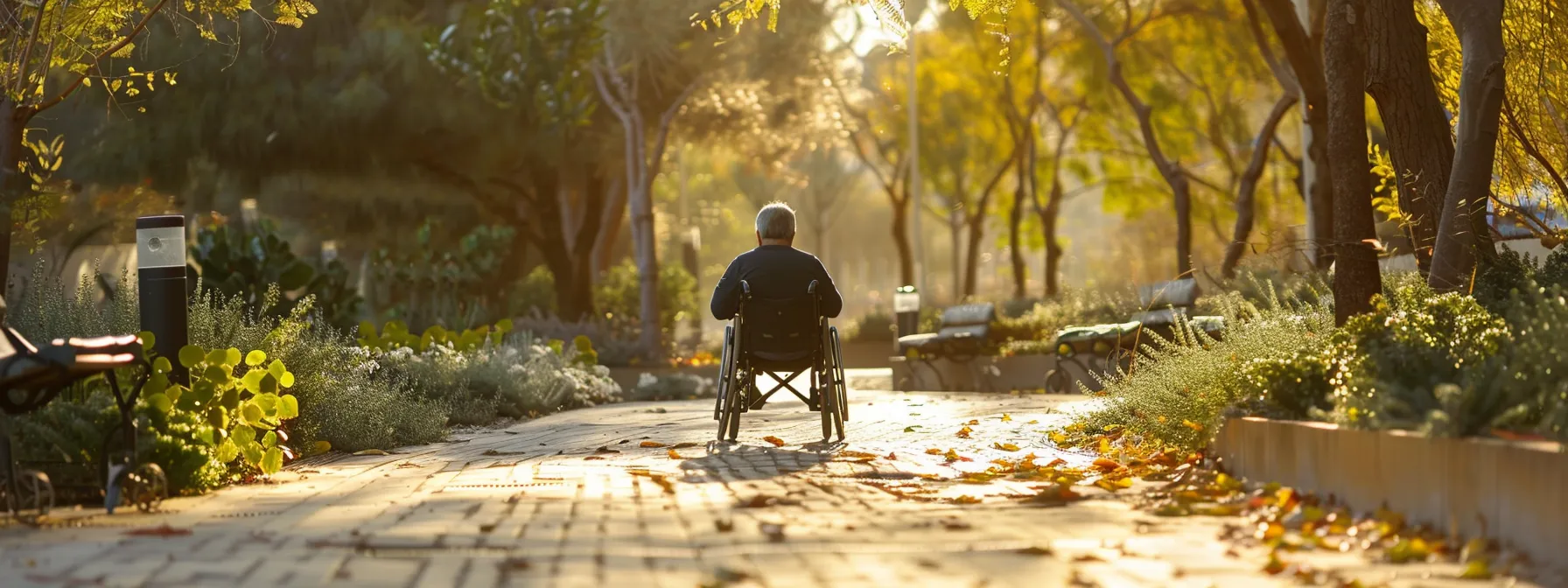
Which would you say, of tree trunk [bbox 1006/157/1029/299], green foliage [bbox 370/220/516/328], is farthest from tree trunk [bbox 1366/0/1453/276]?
tree trunk [bbox 1006/157/1029/299]

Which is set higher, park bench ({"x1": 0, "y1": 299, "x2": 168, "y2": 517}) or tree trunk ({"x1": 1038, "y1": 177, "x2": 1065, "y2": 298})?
tree trunk ({"x1": 1038, "y1": 177, "x2": 1065, "y2": 298})

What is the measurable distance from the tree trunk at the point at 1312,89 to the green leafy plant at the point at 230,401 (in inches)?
302

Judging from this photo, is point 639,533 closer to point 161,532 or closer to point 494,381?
point 161,532

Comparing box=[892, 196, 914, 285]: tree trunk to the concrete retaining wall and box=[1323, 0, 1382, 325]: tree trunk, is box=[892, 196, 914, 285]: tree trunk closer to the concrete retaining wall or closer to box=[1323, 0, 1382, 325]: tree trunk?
box=[1323, 0, 1382, 325]: tree trunk

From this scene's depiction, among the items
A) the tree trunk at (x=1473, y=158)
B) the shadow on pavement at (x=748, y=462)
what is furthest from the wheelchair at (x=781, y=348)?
the tree trunk at (x=1473, y=158)

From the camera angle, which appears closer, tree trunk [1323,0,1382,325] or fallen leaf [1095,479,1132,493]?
fallen leaf [1095,479,1132,493]

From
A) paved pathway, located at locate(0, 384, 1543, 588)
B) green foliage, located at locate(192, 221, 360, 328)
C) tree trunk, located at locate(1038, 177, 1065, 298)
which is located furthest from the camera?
tree trunk, located at locate(1038, 177, 1065, 298)

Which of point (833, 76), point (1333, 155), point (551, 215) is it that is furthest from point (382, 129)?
point (1333, 155)

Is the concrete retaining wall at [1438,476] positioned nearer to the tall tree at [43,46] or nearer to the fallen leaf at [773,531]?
the fallen leaf at [773,531]

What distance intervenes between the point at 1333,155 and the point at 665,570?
5.97m

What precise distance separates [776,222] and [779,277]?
1.73 ft

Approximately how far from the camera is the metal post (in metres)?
8.77

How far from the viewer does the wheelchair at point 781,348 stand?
35.8 feet

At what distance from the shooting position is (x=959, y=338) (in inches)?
861
